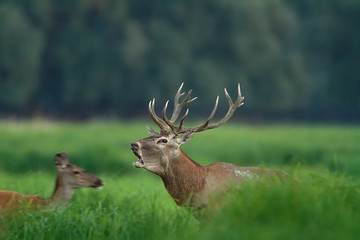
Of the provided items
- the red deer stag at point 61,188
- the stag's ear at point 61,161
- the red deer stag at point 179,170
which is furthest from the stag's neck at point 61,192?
the red deer stag at point 179,170

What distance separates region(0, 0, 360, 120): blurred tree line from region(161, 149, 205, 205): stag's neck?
28885 mm

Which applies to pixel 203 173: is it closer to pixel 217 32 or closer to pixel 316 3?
Answer: pixel 217 32

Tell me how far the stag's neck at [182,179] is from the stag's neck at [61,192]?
124 cm

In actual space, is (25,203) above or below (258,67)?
below

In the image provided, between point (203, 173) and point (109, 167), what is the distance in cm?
895

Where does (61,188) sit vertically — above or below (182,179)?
above

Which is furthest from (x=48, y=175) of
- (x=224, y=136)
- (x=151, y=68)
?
(x=151, y=68)

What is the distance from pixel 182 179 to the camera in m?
7.51

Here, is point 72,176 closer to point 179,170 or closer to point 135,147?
point 135,147

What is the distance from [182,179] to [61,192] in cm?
150

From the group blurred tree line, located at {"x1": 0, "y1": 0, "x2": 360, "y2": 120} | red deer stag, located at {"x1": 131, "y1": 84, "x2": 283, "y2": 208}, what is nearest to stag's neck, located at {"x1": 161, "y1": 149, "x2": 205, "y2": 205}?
red deer stag, located at {"x1": 131, "y1": 84, "x2": 283, "y2": 208}

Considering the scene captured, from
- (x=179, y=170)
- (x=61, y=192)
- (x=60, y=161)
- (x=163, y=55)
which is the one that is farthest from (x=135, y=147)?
(x=163, y=55)

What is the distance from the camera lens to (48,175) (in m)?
15.1

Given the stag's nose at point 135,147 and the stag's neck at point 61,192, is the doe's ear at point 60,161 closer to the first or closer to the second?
the stag's neck at point 61,192
